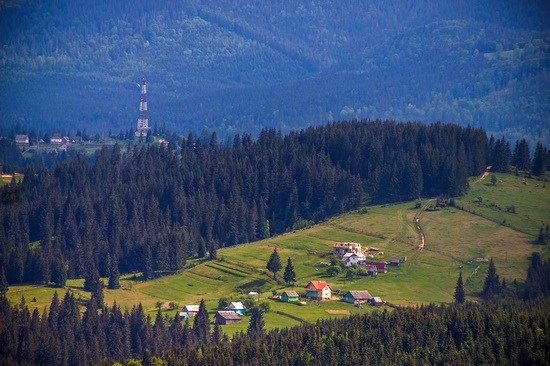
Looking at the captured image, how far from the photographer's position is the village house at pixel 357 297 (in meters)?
185

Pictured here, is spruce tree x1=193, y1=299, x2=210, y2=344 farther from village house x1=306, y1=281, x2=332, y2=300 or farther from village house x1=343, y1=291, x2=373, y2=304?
village house x1=343, y1=291, x2=373, y2=304

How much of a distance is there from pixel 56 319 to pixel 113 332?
7844 millimetres

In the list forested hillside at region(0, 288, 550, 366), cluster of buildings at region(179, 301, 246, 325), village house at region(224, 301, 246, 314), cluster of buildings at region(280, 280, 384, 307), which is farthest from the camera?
cluster of buildings at region(280, 280, 384, 307)

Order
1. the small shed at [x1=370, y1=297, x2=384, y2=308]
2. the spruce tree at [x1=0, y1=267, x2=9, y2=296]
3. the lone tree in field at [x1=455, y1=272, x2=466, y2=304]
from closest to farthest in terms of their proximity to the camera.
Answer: the small shed at [x1=370, y1=297, x2=384, y2=308] < the lone tree in field at [x1=455, y1=272, x2=466, y2=304] < the spruce tree at [x1=0, y1=267, x2=9, y2=296]

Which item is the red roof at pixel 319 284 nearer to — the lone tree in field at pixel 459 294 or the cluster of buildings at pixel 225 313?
the cluster of buildings at pixel 225 313

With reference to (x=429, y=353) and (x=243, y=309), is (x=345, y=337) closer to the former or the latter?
(x=429, y=353)

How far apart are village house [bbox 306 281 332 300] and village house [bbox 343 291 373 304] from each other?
2409 millimetres

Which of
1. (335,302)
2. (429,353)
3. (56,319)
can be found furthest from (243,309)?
(429,353)

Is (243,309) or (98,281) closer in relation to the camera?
(243,309)

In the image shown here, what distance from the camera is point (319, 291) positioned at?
187 meters

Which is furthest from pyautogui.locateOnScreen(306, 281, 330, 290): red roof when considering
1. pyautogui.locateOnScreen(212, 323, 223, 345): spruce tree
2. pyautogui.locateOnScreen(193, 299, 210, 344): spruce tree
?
pyautogui.locateOnScreen(212, 323, 223, 345): spruce tree

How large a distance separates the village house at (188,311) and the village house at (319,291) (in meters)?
15.5

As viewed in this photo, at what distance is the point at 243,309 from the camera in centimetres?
18212

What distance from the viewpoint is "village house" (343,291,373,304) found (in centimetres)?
18475
